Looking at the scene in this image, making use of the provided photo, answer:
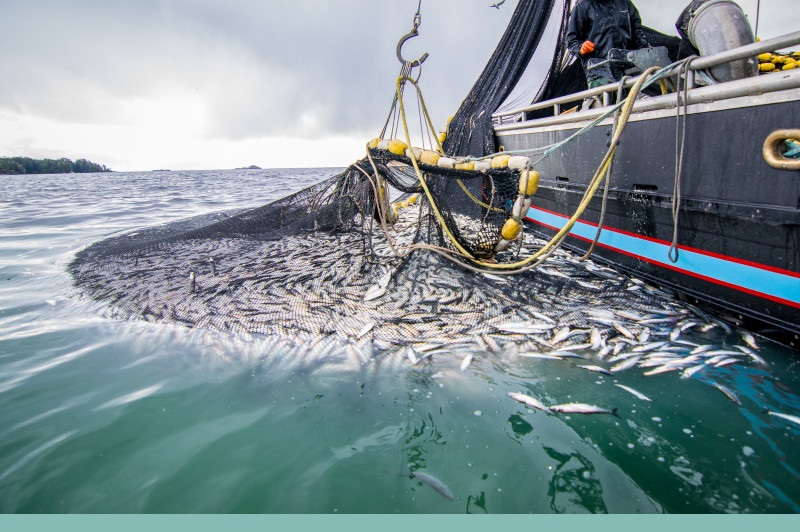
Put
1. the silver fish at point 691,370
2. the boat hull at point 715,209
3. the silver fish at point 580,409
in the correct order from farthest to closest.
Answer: the boat hull at point 715,209 < the silver fish at point 691,370 < the silver fish at point 580,409

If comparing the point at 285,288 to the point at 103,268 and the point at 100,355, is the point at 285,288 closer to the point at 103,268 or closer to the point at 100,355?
the point at 100,355

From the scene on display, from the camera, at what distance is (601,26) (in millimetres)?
6633

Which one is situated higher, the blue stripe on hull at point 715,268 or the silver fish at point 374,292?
the blue stripe on hull at point 715,268

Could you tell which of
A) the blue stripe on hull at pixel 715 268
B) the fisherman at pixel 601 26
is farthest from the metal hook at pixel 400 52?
the blue stripe on hull at pixel 715 268

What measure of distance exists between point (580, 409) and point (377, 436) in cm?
149

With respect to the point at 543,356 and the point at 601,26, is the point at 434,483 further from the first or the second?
the point at 601,26

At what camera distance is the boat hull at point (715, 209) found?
3.53m

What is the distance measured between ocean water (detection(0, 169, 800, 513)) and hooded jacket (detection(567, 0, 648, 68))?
515cm

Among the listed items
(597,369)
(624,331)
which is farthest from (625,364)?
(624,331)

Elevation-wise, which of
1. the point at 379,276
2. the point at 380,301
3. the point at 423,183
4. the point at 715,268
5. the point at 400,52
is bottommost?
Answer: the point at 380,301

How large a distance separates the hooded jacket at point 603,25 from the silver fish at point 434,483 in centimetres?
698

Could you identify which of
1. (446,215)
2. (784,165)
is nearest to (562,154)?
(446,215)

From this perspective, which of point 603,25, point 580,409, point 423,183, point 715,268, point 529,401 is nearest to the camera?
point 580,409

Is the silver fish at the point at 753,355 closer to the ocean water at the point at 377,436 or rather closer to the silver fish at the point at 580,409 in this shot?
the ocean water at the point at 377,436
